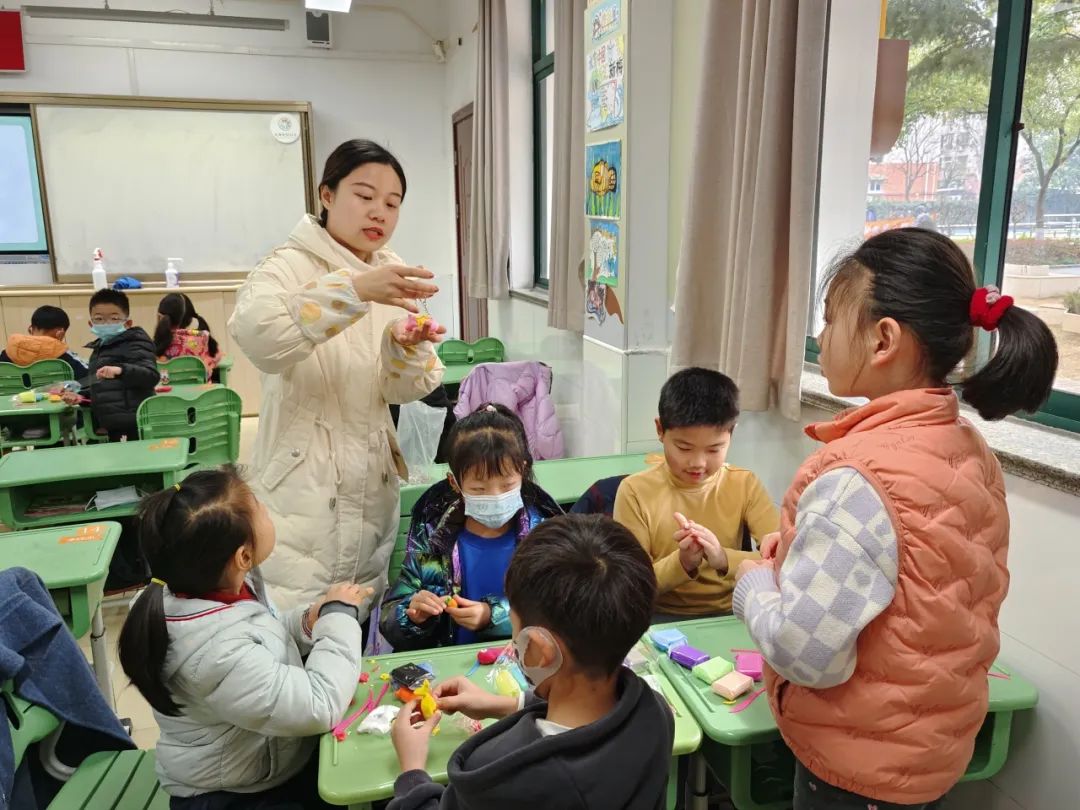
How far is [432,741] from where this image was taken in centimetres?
129

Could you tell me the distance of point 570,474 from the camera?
2818 millimetres

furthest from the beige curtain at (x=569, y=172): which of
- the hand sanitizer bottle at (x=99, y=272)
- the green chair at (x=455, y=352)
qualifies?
the hand sanitizer bottle at (x=99, y=272)

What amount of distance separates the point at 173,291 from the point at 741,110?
560cm

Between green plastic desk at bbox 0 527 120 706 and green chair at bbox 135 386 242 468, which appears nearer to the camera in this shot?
green plastic desk at bbox 0 527 120 706

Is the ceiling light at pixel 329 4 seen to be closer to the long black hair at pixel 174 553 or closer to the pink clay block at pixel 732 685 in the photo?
the long black hair at pixel 174 553

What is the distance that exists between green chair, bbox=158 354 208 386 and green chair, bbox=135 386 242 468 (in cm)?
72

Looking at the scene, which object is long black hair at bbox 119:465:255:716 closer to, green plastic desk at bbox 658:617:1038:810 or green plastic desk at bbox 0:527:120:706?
green plastic desk at bbox 0:527:120:706

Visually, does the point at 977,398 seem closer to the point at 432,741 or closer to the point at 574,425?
the point at 432,741

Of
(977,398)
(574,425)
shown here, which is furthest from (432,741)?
(574,425)

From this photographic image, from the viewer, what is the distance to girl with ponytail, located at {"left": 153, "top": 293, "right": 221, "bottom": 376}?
5.02 m

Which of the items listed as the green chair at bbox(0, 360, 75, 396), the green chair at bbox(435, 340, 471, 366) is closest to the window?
the green chair at bbox(435, 340, 471, 366)

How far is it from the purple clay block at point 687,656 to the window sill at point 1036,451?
59cm

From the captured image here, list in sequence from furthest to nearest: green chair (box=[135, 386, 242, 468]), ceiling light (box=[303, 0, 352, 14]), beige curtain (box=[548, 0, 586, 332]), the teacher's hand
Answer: ceiling light (box=[303, 0, 352, 14])
green chair (box=[135, 386, 242, 468])
beige curtain (box=[548, 0, 586, 332])
the teacher's hand

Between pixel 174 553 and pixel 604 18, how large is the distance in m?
2.69
